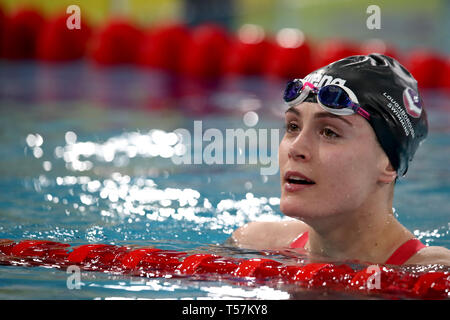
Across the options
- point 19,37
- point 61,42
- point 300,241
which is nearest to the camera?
point 300,241

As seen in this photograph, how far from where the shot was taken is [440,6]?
69.4 feet

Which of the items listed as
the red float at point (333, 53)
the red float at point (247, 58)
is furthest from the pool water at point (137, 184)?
the red float at point (247, 58)

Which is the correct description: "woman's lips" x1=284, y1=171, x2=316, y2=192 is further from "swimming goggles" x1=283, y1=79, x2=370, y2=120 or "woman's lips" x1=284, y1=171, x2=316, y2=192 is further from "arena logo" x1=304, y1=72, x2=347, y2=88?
"arena logo" x1=304, y1=72, x2=347, y2=88

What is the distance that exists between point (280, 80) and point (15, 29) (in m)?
4.29

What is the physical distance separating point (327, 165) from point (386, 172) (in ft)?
0.93

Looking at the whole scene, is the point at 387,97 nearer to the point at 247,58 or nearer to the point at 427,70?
the point at 427,70

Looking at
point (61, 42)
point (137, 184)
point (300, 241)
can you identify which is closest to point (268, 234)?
point (300, 241)

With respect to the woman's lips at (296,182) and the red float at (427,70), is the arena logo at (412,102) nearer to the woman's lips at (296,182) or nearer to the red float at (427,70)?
the woman's lips at (296,182)

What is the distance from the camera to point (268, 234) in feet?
11.5

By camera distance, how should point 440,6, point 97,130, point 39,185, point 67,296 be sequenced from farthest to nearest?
point 440,6 → point 97,130 → point 39,185 → point 67,296

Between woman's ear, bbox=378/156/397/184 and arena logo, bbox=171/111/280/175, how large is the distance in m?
2.57

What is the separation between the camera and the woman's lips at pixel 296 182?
2803mm

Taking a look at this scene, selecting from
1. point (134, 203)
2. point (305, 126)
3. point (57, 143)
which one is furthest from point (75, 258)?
point (57, 143)

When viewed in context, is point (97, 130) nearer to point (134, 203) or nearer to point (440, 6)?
point (134, 203)
